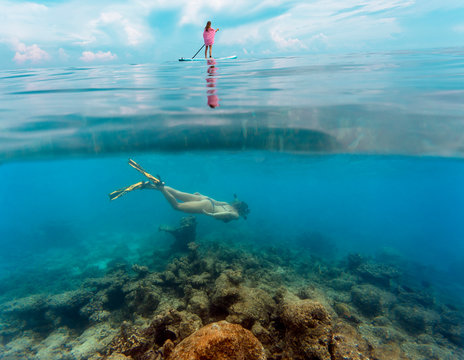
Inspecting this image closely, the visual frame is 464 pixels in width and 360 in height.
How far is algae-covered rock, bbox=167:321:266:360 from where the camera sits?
6.34ft

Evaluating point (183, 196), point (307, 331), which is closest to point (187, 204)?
point (183, 196)

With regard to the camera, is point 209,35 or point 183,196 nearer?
point 209,35

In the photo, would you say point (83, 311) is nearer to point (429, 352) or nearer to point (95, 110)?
point (95, 110)

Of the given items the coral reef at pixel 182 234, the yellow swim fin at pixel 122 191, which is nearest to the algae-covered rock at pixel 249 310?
the coral reef at pixel 182 234

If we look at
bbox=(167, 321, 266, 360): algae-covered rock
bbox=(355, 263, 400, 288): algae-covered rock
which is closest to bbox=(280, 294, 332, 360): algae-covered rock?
bbox=(167, 321, 266, 360): algae-covered rock

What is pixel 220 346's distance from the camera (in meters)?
2.00

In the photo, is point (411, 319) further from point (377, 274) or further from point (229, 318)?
point (229, 318)

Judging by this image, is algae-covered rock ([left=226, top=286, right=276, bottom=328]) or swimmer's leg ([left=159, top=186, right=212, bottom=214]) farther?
swimmer's leg ([left=159, top=186, right=212, bottom=214])

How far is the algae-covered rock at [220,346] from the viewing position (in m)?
1.93

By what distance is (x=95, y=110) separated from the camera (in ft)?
31.6

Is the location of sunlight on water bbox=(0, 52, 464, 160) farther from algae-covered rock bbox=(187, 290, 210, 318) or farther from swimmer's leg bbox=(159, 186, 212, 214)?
algae-covered rock bbox=(187, 290, 210, 318)

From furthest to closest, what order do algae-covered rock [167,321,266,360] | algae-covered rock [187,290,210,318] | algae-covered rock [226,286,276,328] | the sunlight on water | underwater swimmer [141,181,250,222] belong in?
1. underwater swimmer [141,181,250,222]
2. the sunlight on water
3. algae-covered rock [187,290,210,318]
4. algae-covered rock [226,286,276,328]
5. algae-covered rock [167,321,266,360]

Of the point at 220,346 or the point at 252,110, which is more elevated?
the point at 252,110

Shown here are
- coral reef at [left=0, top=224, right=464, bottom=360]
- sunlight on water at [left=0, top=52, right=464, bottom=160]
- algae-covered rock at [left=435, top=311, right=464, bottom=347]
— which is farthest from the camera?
sunlight on water at [left=0, top=52, right=464, bottom=160]
